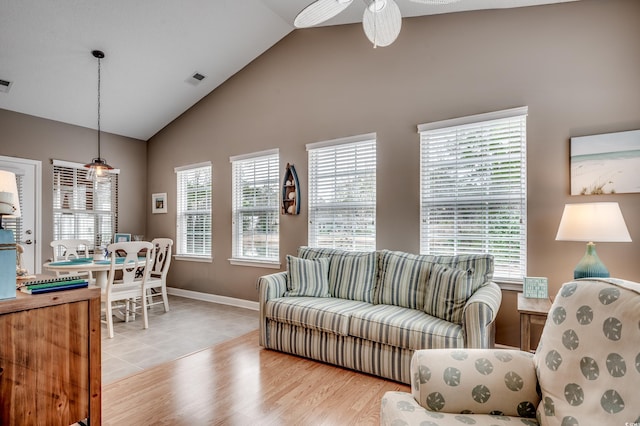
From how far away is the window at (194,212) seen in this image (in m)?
5.19

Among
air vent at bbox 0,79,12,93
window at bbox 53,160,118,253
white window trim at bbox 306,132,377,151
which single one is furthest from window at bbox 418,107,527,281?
window at bbox 53,160,118,253

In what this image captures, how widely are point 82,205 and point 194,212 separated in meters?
1.72

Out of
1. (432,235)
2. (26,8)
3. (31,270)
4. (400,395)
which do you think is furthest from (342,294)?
(31,270)

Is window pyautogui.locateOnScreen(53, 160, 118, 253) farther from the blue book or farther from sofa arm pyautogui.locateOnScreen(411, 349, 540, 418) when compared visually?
sofa arm pyautogui.locateOnScreen(411, 349, 540, 418)

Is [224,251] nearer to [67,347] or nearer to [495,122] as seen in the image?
[67,347]

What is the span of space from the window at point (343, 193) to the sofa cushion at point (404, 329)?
3.75 ft

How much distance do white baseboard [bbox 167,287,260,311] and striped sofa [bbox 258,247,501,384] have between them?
1543 millimetres

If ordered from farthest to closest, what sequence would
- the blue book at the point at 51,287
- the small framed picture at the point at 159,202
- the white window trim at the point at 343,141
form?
the small framed picture at the point at 159,202 → the white window trim at the point at 343,141 → the blue book at the point at 51,287

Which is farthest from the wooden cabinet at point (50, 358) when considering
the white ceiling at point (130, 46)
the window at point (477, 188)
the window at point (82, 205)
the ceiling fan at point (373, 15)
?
the window at point (82, 205)

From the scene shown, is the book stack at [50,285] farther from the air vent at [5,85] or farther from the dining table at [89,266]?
the air vent at [5,85]

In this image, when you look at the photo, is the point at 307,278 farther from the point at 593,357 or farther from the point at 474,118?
the point at 593,357

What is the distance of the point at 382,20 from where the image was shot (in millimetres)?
1980

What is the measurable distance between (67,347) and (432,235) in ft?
9.68

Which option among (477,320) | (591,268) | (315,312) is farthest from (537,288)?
(315,312)
